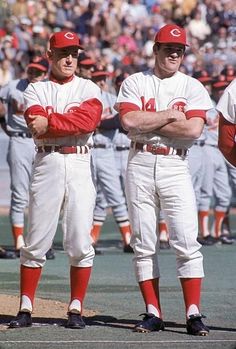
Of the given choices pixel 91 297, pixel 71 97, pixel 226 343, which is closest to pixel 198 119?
pixel 71 97

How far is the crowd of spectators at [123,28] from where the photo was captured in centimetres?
2406

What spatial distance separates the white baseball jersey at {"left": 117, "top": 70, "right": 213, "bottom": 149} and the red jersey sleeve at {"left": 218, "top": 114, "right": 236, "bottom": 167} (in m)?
0.56

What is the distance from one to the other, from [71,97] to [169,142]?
0.81 metres

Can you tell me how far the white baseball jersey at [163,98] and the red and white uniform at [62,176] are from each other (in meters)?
0.35

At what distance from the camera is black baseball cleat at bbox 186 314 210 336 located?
26.0 ft

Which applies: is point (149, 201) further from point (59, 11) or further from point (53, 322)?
point (59, 11)

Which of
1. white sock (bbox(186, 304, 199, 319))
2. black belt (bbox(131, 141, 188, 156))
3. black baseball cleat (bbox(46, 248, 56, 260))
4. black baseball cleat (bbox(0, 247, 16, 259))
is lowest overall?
black baseball cleat (bbox(0, 247, 16, 259))

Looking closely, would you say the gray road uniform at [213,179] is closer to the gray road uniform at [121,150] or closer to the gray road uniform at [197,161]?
the gray road uniform at [197,161]

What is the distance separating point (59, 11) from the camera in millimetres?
26281

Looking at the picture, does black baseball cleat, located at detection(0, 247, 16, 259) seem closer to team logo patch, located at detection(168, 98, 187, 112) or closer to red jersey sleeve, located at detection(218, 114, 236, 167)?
team logo patch, located at detection(168, 98, 187, 112)

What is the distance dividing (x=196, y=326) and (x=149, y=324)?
0.36 meters

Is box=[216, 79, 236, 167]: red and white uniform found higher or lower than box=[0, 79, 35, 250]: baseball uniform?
higher

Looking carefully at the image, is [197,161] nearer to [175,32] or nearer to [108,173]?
[108,173]

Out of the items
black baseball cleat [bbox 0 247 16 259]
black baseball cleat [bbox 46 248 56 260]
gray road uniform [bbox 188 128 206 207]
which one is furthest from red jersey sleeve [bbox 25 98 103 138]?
gray road uniform [bbox 188 128 206 207]
